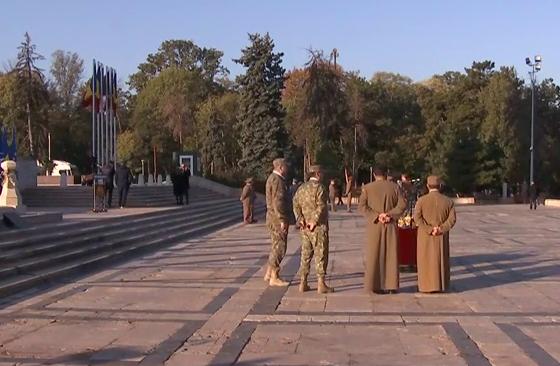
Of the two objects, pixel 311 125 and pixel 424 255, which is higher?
pixel 311 125

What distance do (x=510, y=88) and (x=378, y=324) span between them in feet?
196

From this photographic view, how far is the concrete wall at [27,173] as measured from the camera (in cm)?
3291

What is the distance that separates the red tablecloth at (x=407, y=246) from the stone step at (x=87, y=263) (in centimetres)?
524

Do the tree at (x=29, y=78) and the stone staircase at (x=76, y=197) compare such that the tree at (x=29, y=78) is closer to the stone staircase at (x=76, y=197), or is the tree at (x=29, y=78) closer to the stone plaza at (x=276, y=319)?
the stone staircase at (x=76, y=197)

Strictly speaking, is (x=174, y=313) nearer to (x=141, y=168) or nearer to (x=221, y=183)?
(x=221, y=183)

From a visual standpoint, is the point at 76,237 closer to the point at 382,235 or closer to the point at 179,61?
the point at 382,235

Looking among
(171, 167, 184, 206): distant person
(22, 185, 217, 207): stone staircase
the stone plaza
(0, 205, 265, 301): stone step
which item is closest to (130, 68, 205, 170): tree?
(22, 185, 217, 207): stone staircase

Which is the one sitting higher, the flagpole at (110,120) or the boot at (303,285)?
the flagpole at (110,120)

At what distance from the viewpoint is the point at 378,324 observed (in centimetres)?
877

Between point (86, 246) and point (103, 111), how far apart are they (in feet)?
91.9

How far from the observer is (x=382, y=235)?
35.4 feet

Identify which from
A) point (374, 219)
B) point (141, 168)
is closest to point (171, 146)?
point (141, 168)

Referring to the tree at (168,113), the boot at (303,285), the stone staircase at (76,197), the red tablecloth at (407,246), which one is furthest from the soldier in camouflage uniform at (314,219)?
the tree at (168,113)

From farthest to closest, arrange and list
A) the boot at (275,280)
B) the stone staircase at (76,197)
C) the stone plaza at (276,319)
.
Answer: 1. the stone staircase at (76,197)
2. the boot at (275,280)
3. the stone plaza at (276,319)
